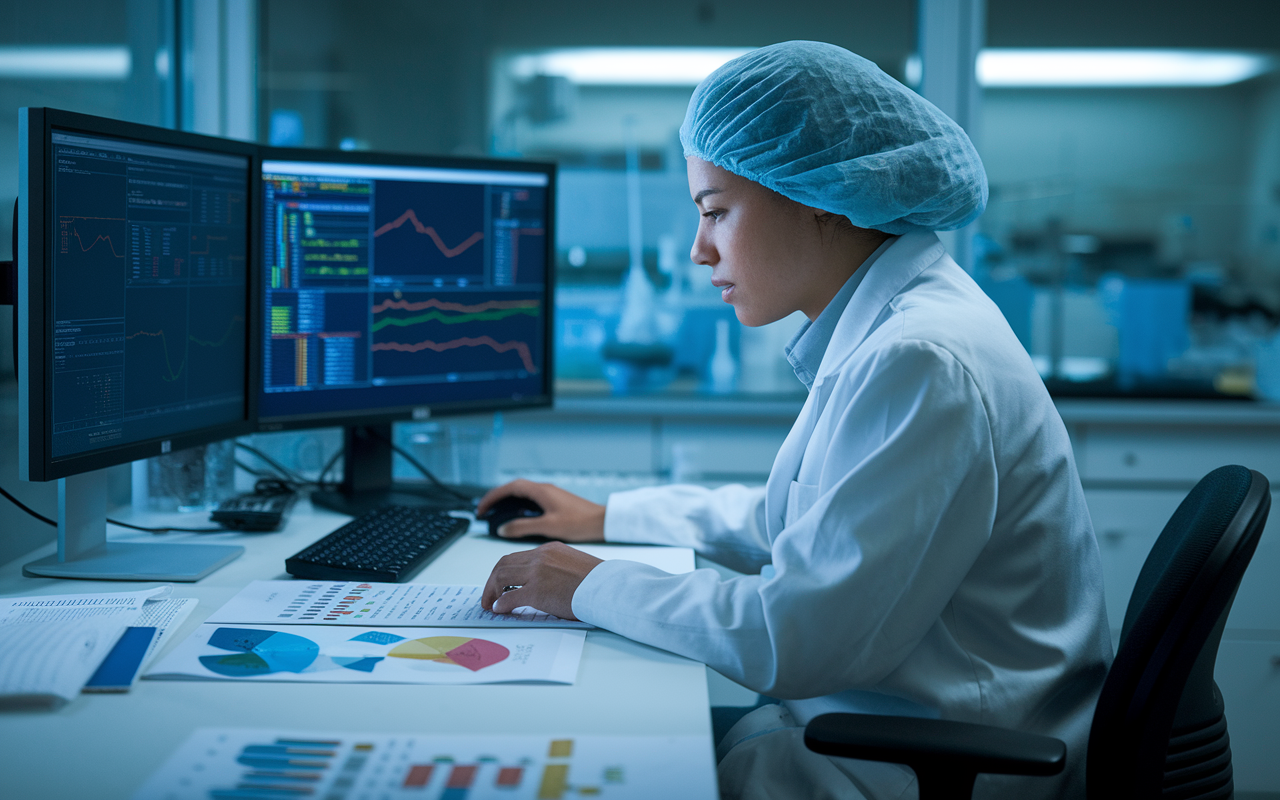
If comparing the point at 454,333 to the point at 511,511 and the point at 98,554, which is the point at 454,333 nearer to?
the point at 511,511

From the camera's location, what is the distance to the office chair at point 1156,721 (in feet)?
2.44

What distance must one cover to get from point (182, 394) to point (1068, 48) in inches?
106

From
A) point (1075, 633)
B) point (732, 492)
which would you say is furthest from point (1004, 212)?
point (1075, 633)

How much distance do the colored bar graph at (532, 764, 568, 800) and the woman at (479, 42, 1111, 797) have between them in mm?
221

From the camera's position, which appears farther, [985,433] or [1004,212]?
[1004,212]

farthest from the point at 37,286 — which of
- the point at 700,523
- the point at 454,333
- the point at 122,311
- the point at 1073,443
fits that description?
the point at 1073,443

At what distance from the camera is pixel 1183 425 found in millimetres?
2479

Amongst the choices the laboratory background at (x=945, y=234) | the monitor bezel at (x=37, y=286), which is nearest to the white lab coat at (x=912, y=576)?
the monitor bezel at (x=37, y=286)

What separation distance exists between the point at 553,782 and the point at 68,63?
1.44 m

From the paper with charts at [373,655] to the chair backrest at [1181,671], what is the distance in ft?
1.57

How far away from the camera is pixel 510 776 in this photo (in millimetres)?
688

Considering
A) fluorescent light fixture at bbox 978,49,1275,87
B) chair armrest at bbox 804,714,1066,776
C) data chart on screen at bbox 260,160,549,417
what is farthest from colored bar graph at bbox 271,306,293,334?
fluorescent light fixture at bbox 978,49,1275,87

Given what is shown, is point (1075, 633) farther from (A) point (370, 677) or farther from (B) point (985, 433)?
(A) point (370, 677)

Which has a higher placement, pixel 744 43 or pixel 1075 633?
pixel 744 43
